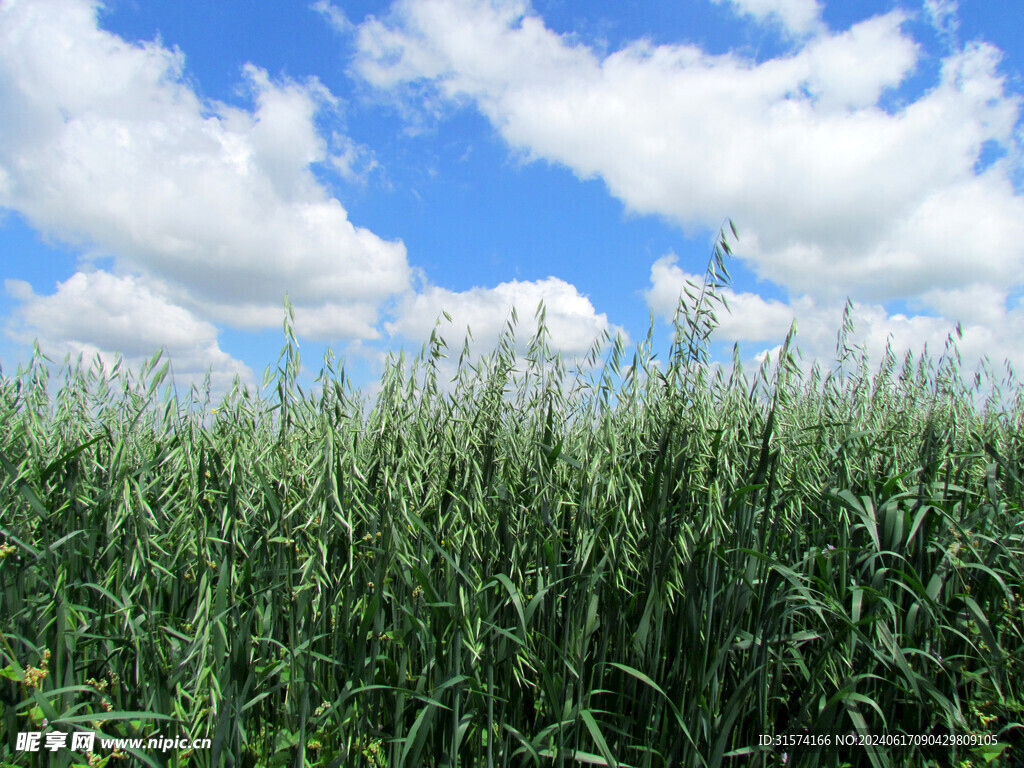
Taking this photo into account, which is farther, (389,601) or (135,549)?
(389,601)

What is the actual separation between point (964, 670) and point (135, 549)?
322 cm

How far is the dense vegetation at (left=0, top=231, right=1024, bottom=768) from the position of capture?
1.92 meters

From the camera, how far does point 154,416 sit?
277 centimetres

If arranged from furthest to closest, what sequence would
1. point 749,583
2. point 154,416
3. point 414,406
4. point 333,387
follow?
point 154,416, point 414,406, point 333,387, point 749,583

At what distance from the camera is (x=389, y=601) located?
2248 millimetres

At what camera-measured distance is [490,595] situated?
7.28ft

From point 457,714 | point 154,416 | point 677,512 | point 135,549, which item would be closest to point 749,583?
point 677,512

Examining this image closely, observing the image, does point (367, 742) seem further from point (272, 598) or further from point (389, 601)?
→ point (272, 598)

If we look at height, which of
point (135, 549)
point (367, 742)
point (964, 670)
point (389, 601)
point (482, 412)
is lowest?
point (367, 742)

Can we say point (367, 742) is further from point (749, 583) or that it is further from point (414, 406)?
point (749, 583)

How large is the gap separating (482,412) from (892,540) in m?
1.69

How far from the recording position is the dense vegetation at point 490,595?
1922mm

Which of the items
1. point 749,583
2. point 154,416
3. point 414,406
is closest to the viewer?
point 749,583

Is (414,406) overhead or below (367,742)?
overhead
